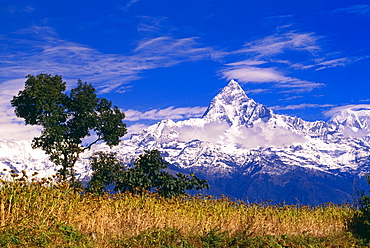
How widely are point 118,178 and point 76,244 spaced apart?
455 inches

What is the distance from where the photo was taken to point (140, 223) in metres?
14.1

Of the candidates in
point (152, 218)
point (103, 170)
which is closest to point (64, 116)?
point (103, 170)

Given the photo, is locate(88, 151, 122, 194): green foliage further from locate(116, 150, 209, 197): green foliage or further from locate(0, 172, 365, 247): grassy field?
locate(0, 172, 365, 247): grassy field

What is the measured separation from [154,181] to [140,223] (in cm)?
867

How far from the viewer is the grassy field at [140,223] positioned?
11391 mm

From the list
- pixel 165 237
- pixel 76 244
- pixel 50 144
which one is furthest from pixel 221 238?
pixel 50 144

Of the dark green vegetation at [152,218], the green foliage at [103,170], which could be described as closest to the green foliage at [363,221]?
the dark green vegetation at [152,218]

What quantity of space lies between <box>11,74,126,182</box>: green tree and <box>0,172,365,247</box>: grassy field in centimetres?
1526

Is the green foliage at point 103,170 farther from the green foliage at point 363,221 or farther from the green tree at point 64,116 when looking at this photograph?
the green foliage at point 363,221

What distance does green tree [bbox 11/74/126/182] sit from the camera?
30.4 m

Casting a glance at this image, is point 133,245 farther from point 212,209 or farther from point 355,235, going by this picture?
point 355,235

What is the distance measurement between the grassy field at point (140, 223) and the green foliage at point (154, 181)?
3.33m

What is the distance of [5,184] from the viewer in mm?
12633

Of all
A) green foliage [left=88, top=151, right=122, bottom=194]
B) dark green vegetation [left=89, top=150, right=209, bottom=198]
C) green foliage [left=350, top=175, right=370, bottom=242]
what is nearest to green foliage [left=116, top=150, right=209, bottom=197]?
dark green vegetation [left=89, top=150, right=209, bottom=198]
